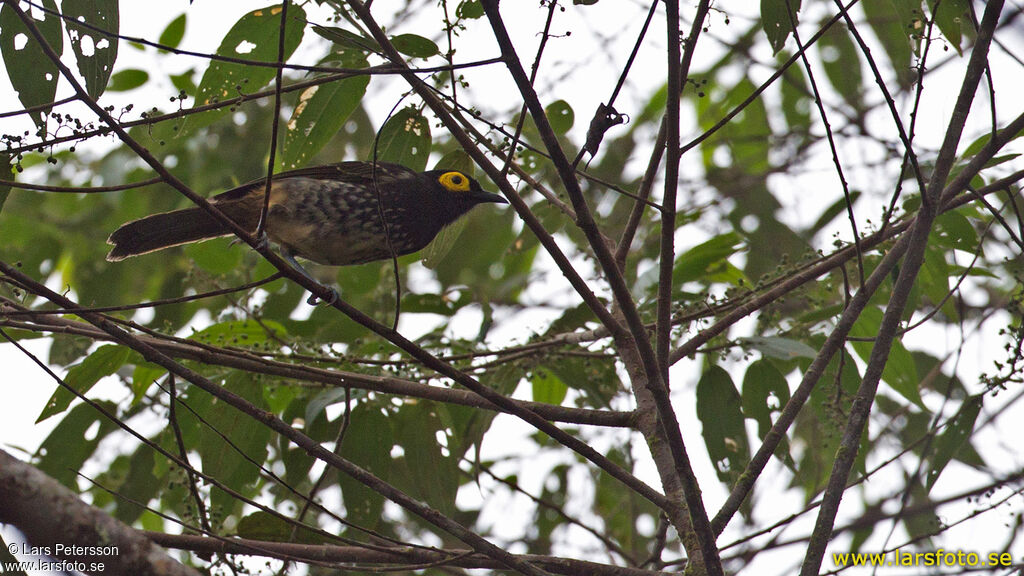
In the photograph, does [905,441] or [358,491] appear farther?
[905,441]

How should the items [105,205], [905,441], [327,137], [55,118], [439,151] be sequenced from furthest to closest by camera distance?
1. [439,151]
2. [105,205]
3. [905,441]
4. [327,137]
5. [55,118]

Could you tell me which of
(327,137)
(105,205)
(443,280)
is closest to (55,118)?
(327,137)

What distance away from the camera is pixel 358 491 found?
405cm

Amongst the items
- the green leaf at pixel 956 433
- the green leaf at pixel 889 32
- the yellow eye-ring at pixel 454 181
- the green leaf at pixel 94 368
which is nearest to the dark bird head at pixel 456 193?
the yellow eye-ring at pixel 454 181

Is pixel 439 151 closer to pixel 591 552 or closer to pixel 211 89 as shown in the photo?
pixel 591 552

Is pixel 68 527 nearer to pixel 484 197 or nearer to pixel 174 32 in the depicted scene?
pixel 484 197

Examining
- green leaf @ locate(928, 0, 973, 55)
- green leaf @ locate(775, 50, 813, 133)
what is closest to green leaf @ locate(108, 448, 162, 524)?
green leaf @ locate(928, 0, 973, 55)

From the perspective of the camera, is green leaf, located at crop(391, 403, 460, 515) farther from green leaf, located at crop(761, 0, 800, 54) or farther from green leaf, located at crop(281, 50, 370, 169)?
green leaf, located at crop(761, 0, 800, 54)

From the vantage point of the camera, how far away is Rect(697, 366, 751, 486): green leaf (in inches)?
160

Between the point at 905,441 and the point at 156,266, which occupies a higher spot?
the point at 156,266

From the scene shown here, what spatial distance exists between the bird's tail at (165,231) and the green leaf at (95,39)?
1.43 metres

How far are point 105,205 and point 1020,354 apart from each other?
5.92 metres

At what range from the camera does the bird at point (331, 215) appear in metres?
4.55

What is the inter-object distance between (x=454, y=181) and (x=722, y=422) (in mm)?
1785
